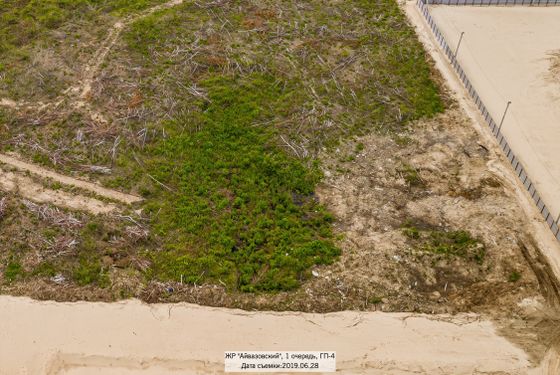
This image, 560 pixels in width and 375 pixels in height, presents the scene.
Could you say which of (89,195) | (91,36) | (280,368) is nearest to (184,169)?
(89,195)

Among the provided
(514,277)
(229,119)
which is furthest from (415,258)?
(229,119)

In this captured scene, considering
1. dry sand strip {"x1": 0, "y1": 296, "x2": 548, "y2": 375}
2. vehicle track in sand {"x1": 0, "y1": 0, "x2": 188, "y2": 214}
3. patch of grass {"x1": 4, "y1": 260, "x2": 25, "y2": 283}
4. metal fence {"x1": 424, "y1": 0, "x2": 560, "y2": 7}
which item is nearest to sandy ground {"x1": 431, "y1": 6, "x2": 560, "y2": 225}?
metal fence {"x1": 424, "y1": 0, "x2": 560, "y2": 7}

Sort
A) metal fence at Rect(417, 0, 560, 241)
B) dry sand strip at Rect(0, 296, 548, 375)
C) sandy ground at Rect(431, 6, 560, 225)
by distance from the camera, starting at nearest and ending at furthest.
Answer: dry sand strip at Rect(0, 296, 548, 375) < metal fence at Rect(417, 0, 560, 241) < sandy ground at Rect(431, 6, 560, 225)

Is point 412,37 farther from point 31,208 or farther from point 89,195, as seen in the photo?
point 31,208

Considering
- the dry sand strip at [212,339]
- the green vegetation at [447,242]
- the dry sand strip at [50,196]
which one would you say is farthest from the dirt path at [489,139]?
the dry sand strip at [50,196]

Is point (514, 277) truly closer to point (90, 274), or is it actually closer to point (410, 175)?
point (410, 175)

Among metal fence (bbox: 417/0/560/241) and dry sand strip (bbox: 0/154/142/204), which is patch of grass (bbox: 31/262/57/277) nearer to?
dry sand strip (bbox: 0/154/142/204)
